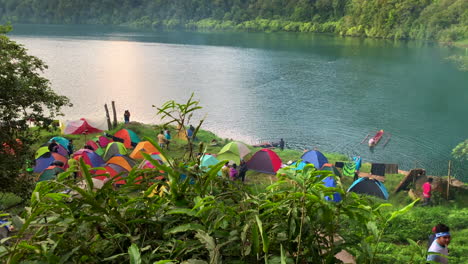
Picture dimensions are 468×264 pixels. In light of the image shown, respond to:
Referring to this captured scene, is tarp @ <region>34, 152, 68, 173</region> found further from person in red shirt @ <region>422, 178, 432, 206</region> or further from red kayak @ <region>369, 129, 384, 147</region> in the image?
red kayak @ <region>369, 129, 384, 147</region>

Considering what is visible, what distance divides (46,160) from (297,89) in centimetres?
2716

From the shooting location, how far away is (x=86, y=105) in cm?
3256

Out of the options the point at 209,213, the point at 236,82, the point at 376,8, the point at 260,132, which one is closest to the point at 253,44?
the point at 376,8

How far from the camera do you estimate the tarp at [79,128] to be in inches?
808

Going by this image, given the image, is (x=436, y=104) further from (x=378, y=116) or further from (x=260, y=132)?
(x=260, y=132)

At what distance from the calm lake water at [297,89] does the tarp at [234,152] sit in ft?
25.3

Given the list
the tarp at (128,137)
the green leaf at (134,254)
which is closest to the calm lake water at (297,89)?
the tarp at (128,137)

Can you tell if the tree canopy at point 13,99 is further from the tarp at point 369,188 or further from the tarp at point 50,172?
the tarp at point 369,188

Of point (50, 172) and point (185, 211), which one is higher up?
point (185, 211)

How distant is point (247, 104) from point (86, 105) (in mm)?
12968

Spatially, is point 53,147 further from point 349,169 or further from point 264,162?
point 349,169

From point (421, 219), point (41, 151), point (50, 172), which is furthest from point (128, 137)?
point (421, 219)

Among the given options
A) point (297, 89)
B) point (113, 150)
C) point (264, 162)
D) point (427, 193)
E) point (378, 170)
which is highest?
point (297, 89)

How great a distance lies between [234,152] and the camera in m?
16.8
